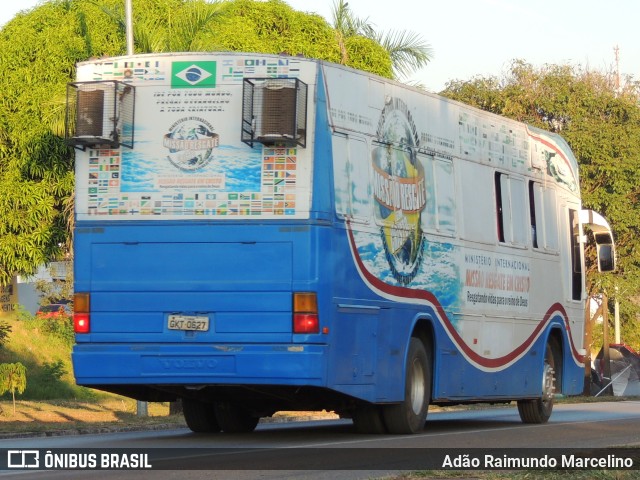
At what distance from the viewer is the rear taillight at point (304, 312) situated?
14.2m

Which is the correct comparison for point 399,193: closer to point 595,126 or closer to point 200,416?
point 200,416

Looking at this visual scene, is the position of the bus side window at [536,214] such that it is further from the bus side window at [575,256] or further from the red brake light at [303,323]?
the red brake light at [303,323]

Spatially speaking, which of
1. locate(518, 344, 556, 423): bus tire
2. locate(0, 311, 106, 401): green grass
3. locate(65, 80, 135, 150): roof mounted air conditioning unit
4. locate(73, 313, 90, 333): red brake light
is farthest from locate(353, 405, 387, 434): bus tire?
locate(0, 311, 106, 401): green grass

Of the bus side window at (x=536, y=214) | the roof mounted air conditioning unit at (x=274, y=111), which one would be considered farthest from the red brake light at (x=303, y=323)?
the bus side window at (x=536, y=214)

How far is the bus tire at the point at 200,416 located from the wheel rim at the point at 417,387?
240 centimetres

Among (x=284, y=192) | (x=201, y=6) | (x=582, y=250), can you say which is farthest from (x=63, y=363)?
(x=284, y=192)

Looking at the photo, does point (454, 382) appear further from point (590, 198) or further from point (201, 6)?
point (590, 198)

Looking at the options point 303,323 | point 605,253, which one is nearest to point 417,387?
point 303,323

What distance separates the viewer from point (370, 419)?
1631cm

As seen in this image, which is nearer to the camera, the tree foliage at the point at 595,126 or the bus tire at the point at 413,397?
the bus tire at the point at 413,397

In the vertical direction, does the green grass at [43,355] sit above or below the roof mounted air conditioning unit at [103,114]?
below

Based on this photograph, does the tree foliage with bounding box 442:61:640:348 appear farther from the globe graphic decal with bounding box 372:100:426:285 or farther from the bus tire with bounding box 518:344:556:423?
the globe graphic decal with bounding box 372:100:426:285

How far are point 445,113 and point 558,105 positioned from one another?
2565 cm

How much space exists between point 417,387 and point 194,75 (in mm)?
4310
